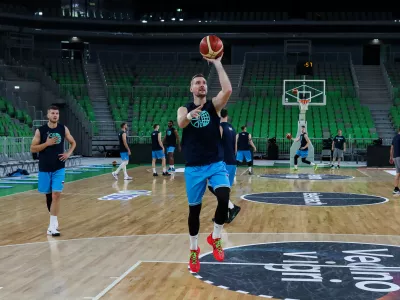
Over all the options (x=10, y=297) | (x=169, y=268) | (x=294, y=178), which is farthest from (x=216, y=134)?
(x=294, y=178)

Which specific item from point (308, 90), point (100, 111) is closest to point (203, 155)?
point (308, 90)

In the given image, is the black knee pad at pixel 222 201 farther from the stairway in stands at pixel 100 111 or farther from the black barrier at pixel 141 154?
the stairway in stands at pixel 100 111

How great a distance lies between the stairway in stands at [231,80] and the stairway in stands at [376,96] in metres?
7.66

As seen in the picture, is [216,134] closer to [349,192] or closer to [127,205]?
[127,205]

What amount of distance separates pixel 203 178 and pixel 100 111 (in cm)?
2988

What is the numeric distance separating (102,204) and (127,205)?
1.91ft

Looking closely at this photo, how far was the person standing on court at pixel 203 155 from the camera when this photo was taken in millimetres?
6113

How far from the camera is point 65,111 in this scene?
1380 inches

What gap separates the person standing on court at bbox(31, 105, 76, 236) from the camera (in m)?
8.75

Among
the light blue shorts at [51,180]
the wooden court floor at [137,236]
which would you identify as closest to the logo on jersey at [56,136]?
the light blue shorts at [51,180]

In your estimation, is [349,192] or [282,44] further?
[282,44]

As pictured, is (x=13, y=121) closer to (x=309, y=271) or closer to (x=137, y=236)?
(x=137, y=236)

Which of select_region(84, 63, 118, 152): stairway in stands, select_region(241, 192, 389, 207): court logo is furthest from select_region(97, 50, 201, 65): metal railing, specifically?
select_region(241, 192, 389, 207): court logo

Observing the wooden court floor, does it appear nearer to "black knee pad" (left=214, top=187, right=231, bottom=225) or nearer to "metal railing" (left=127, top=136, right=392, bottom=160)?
"black knee pad" (left=214, top=187, right=231, bottom=225)
